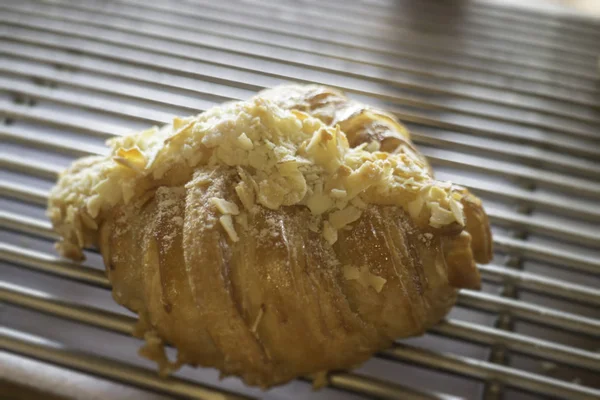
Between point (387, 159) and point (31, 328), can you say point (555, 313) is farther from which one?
point (31, 328)

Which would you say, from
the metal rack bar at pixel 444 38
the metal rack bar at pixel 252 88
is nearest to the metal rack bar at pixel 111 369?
the metal rack bar at pixel 252 88

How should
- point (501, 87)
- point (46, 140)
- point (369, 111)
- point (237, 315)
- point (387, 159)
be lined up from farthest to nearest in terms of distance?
point (501, 87) < point (46, 140) < point (369, 111) < point (387, 159) < point (237, 315)

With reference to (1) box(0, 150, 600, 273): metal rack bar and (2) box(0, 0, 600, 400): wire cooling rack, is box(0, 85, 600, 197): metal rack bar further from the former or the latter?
(1) box(0, 150, 600, 273): metal rack bar

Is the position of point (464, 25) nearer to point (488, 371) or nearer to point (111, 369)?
point (488, 371)

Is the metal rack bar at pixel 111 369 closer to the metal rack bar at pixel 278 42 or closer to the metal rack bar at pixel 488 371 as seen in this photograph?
the metal rack bar at pixel 488 371

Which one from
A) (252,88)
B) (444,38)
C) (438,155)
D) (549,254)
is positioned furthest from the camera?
(444,38)

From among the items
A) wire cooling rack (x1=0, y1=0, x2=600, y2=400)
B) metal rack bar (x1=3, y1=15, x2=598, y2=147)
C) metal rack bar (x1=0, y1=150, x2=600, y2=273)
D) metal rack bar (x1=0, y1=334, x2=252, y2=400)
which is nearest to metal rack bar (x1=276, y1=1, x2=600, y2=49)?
wire cooling rack (x1=0, y1=0, x2=600, y2=400)

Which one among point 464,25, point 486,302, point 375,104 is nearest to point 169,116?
point 375,104

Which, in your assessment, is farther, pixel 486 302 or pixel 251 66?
pixel 251 66

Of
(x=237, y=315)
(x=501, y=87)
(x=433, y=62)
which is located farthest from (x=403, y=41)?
(x=237, y=315)
